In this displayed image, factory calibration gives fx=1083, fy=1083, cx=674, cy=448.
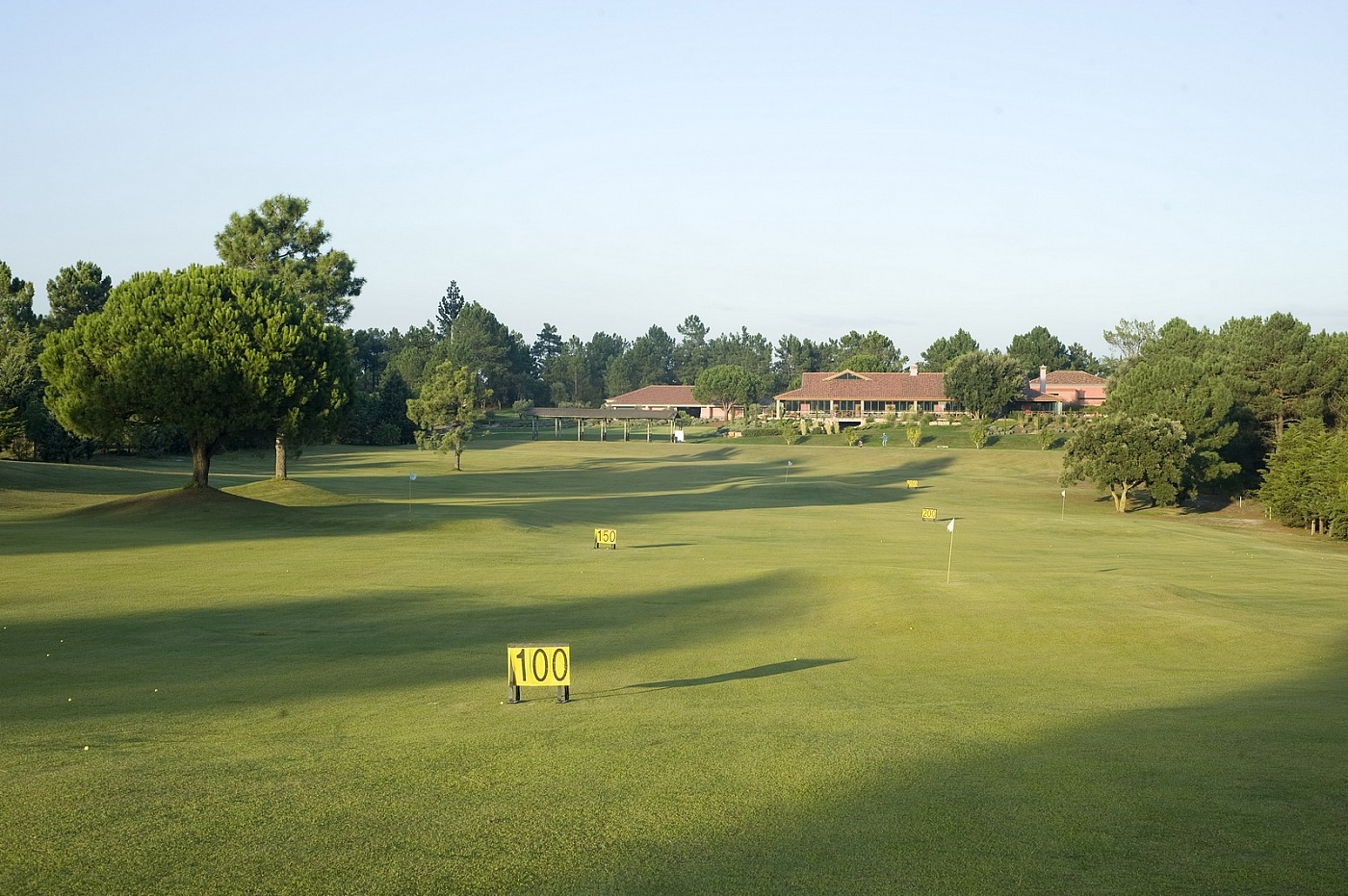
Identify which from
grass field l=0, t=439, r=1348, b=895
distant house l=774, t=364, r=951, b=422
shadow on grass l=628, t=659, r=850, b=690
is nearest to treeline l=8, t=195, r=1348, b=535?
grass field l=0, t=439, r=1348, b=895

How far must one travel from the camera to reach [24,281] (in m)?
95.9

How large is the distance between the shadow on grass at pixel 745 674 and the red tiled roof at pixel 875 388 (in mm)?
130982

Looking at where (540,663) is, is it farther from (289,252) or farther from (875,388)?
(875,388)

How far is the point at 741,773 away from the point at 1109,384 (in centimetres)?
11602

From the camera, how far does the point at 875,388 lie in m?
154

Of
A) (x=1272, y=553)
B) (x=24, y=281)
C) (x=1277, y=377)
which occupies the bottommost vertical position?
(x=1272, y=553)

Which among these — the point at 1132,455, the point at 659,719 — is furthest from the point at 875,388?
the point at 659,719

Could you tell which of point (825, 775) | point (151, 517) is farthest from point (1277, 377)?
point (825, 775)

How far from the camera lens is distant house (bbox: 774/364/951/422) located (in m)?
149

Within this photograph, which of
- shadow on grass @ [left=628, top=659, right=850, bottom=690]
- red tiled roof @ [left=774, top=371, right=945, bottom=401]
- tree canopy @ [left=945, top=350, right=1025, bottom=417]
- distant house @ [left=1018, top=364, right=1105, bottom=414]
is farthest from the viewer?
red tiled roof @ [left=774, top=371, right=945, bottom=401]

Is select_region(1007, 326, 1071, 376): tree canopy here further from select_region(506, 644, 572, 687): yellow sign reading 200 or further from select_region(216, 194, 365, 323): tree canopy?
select_region(506, 644, 572, 687): yellow sign reading 200

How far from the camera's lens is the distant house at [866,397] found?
489ft

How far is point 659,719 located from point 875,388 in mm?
143628

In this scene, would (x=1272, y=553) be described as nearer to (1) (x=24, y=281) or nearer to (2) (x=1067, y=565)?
(2) (x=1067, y=565)
